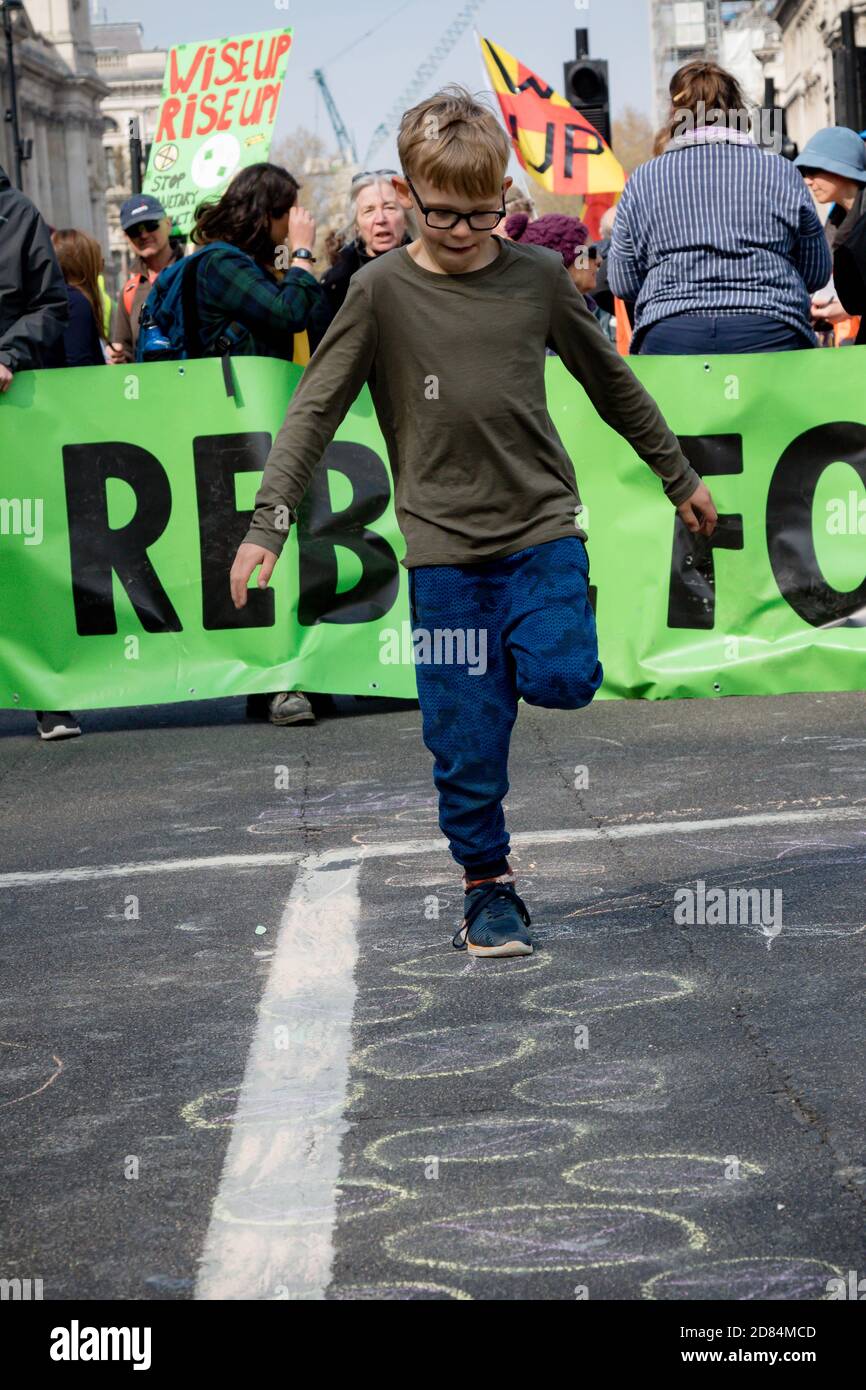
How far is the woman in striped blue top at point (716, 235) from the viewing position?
302 inches

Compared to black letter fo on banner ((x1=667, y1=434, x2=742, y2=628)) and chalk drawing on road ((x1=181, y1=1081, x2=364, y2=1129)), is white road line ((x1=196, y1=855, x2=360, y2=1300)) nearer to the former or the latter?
chalk drawing on road ((x1=181, y1=1081, x2=364, y2=1129))

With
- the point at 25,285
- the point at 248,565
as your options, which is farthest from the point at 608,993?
the point at 25,285

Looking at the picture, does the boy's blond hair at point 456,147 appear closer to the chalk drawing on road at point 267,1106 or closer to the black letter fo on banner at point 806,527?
the chalk drawing on road at point 267,1106

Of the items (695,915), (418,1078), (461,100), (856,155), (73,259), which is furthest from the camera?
(73,259)

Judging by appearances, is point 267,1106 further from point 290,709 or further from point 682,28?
point 682,28

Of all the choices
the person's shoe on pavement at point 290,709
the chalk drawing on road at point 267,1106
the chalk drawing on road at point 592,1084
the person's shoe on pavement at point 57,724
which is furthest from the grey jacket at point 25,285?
the chalk drawing on road at point 592,1084

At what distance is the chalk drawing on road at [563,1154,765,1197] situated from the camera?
9.90ft

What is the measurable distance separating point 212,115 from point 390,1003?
34.5ft

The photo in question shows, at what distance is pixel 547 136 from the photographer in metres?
13.3

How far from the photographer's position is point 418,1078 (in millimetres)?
3594

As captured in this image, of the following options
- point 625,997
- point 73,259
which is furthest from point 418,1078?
point 73,259
